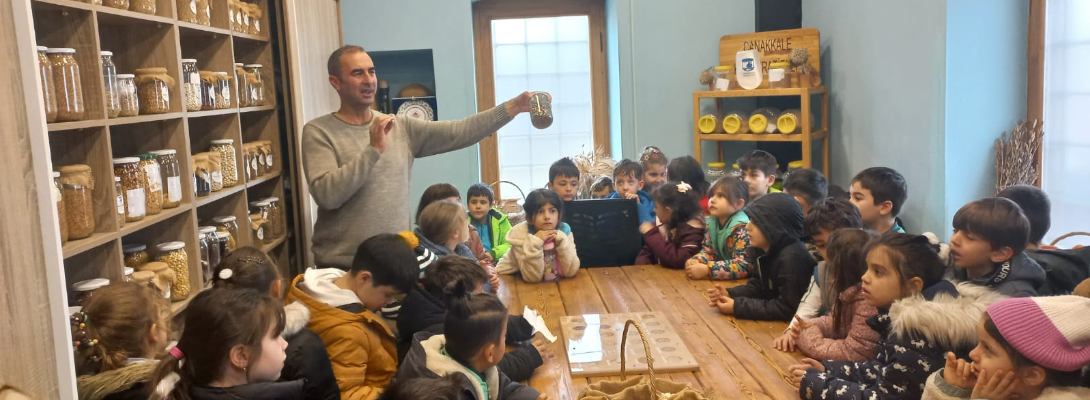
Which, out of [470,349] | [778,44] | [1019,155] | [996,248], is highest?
[778,44]

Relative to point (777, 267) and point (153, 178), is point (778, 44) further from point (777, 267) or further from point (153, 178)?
point (153, 178)

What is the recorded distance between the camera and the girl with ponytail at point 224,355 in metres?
1.79

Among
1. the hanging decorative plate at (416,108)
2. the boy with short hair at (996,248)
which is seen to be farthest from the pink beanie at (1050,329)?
the hanging decorative plate at (416,108)

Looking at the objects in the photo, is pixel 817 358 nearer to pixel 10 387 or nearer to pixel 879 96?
pixel 10 387

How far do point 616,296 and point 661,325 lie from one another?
0.42m

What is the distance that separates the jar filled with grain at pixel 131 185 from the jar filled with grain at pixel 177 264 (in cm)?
22

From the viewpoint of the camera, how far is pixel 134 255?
2701 mm

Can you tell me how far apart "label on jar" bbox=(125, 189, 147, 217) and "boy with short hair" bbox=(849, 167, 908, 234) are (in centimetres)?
239

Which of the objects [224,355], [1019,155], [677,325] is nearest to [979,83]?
[1019,155]

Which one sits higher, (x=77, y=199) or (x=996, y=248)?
(x=77, y=199)

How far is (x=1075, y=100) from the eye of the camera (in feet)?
11.7

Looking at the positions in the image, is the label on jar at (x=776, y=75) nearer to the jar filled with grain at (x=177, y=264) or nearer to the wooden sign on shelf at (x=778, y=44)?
the wooden sign on shelf at (x=778, y=44)

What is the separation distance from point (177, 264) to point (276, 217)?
1063mm

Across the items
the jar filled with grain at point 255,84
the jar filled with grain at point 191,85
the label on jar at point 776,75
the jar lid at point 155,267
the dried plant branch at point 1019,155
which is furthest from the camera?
the label on jar at point 776,75
